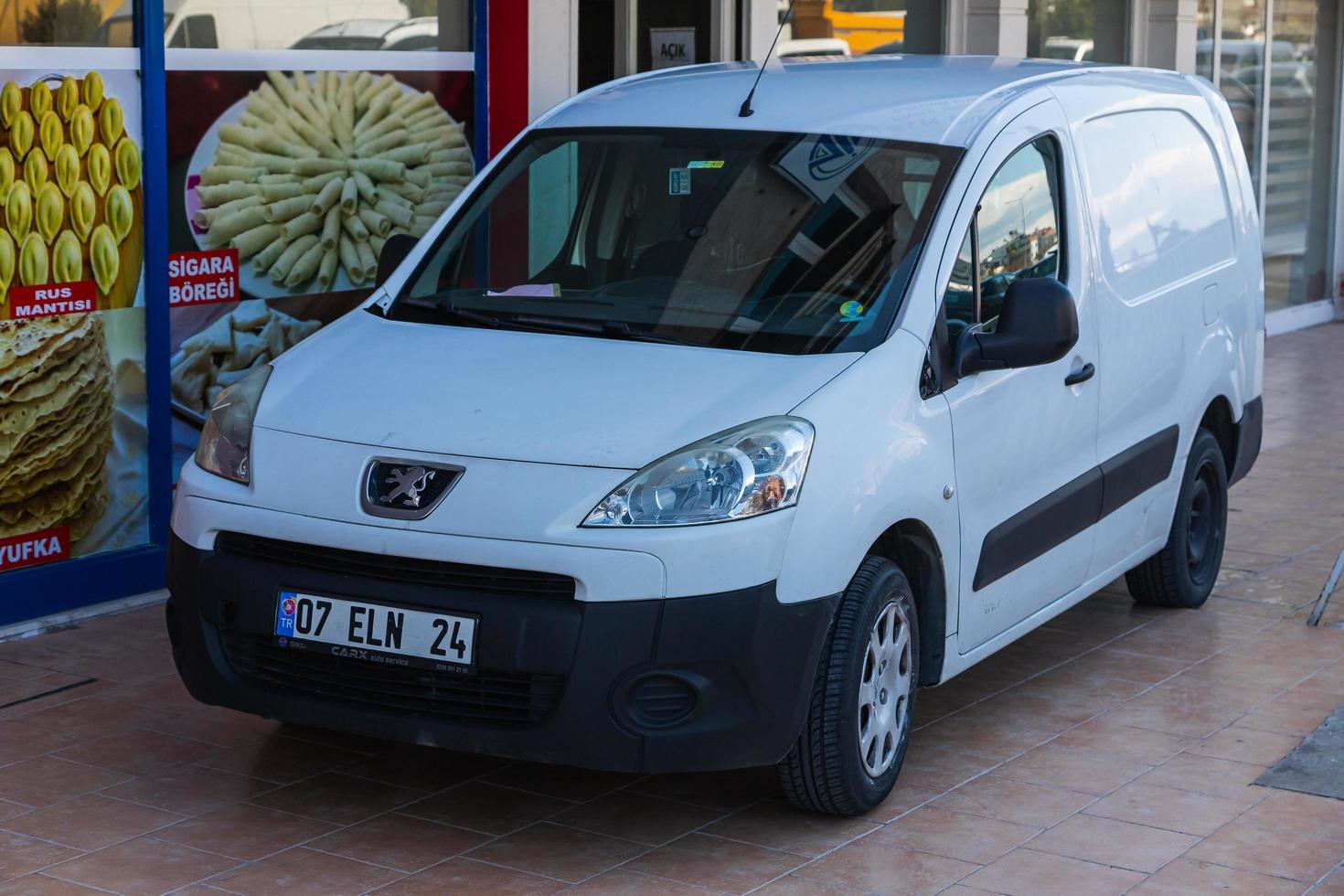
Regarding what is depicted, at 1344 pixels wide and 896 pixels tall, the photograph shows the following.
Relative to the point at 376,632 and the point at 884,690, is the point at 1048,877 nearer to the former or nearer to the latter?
the point at 884,690

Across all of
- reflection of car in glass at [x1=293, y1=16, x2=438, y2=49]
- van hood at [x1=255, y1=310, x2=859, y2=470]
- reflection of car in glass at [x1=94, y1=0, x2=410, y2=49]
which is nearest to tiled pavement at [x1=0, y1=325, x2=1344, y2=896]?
van hood at [x1=255, y1=310, x2=859, y2=470]

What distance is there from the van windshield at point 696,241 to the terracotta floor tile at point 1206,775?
57.8 inches

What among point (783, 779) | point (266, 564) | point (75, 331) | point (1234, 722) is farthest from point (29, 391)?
point (1234, 722)

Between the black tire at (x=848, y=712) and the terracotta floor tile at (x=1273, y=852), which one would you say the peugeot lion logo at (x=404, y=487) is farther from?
the terracotta floor tile at (x=1273, y=852)

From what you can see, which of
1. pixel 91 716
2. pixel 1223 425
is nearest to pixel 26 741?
pixel 91 716

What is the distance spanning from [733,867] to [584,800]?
0.59 m

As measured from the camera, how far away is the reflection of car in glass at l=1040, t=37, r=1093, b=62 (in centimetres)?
1310

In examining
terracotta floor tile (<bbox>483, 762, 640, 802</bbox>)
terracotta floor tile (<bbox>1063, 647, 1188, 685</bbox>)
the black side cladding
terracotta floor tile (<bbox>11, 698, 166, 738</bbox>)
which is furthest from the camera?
terracotta floor tile (<bbox>1063, 647, 1188, 685</bbox>)

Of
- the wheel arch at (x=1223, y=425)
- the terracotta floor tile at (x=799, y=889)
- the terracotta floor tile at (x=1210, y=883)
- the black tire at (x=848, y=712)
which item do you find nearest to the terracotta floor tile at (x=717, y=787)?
the black tire at (x=848, y=712)

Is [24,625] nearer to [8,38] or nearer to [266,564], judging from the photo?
[8,38]

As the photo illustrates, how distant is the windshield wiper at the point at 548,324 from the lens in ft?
16.1

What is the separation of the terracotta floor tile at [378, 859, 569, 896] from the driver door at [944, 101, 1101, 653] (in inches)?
55.0

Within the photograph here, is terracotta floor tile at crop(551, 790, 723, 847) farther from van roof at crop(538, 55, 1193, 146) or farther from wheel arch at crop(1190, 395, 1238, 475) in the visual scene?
wheel arch at crop(1190, 395, 1238, 475)

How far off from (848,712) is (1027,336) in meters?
1.12
